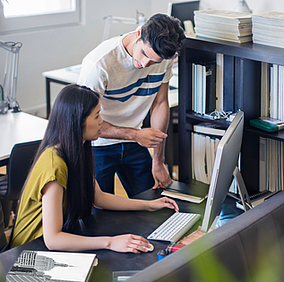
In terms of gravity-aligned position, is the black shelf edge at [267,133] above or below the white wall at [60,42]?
below

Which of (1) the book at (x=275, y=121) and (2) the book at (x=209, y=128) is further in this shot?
(2) the book at (x=209, y=128)

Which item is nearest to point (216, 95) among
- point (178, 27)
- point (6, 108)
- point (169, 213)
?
point (178, 27)

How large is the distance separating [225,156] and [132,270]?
424 millimetres

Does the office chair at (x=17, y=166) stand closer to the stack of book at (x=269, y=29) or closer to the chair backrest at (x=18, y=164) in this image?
the chair backrest at (x=18, y=164)

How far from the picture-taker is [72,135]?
1417 mm

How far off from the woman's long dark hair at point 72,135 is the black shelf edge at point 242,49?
A: 18.3 inches

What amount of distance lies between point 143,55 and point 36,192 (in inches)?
25.3

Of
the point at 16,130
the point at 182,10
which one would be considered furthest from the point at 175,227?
the point at 182,10

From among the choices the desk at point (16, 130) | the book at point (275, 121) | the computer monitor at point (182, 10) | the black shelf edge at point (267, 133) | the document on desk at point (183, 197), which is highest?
the computer monitor at point (182, 10)

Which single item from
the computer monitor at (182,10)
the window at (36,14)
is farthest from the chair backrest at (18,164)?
the window at (36,14)

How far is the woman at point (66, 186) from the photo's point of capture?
1284 millimetres

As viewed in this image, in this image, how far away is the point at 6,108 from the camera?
2846 millimetres

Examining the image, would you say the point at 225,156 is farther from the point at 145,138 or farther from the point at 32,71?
the point at 32,71

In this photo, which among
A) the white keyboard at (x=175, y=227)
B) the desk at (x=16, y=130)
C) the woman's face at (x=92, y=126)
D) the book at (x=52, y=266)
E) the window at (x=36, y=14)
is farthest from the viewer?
the window at (x=36, y=14)
